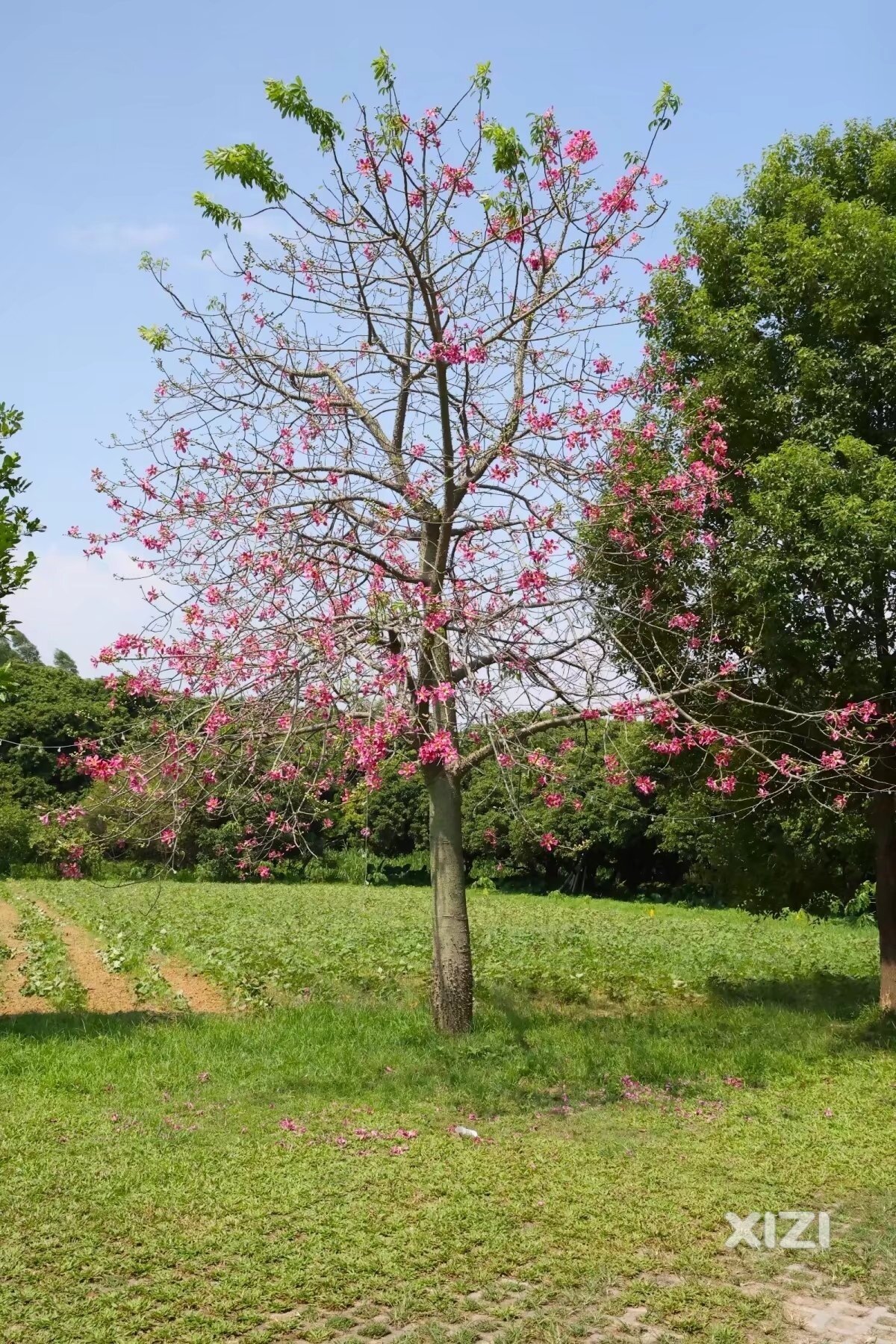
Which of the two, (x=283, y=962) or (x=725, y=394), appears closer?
(x=725, y=394)

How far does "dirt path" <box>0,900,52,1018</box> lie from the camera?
14.2 m

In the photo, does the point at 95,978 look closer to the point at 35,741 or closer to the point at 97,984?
the point at 97,984

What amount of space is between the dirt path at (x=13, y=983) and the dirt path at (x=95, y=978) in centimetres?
73

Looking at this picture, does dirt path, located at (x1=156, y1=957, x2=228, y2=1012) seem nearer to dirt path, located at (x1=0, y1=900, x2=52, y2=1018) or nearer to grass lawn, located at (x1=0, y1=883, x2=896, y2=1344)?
grass lawn, located at (x1=0, y1=883, x2=896, y2=1344)

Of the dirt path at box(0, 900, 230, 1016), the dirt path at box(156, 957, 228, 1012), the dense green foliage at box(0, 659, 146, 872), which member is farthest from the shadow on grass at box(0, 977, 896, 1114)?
the dense green foliage at box(0, 659, 146, 872)

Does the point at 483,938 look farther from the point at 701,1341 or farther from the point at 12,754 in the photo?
the point at 12,754

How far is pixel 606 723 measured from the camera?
32.9ft

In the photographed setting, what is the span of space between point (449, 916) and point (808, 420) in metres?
6.61

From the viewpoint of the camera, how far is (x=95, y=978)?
1678 cm

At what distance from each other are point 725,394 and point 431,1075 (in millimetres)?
7881

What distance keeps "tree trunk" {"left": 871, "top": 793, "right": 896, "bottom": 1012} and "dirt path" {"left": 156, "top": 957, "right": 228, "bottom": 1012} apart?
8433mm

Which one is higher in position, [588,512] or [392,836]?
[588,512]

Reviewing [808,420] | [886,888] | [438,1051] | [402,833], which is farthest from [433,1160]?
[402,833]

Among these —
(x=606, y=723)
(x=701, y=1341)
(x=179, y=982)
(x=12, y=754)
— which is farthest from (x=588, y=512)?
(x=12, y=754)
